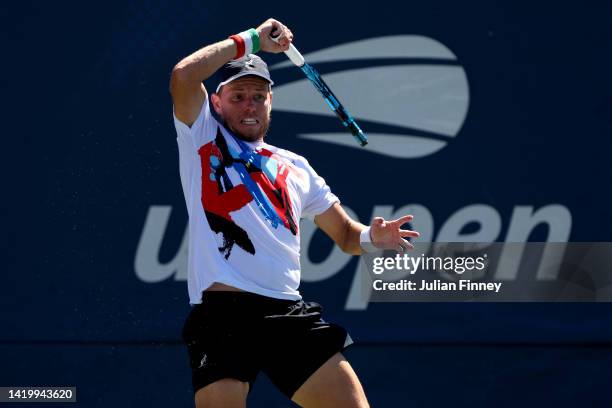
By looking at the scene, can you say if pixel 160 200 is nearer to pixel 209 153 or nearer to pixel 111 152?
pixel 111 152

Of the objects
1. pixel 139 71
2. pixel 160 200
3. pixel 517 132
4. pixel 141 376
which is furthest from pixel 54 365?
pixel 517 132

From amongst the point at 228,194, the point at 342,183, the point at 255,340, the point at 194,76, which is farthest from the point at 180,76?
the point at 342,183

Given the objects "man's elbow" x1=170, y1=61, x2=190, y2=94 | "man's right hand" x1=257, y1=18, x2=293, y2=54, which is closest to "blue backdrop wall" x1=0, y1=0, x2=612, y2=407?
"man's right hand" x1=257, y1=18, x2=293, y2=54

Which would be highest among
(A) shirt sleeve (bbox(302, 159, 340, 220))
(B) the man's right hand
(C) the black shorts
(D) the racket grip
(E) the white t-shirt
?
(D) the racket grip

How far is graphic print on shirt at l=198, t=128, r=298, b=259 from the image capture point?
4.04m

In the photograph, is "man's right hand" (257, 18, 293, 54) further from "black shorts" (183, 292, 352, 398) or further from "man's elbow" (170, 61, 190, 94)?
"black shorts" (183, 292, 352, 398)

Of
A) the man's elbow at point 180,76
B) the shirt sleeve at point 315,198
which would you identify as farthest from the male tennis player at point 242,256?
the shirt sleeve at point 315,198

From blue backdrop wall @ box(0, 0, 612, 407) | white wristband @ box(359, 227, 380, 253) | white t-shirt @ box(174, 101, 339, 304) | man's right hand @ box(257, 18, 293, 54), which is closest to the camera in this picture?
white t-shirt @ box(174, 101, 339, 304)

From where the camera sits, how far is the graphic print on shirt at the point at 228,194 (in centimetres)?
404

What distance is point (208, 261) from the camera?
13.2 ft

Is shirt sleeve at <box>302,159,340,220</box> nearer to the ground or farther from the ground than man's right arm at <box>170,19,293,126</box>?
nearer to the ground

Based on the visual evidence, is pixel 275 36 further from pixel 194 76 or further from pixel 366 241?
pixel 366 241

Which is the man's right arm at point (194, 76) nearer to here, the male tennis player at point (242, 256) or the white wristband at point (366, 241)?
the male tennis player at point (242, 256)

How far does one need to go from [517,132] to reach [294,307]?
2117mm
